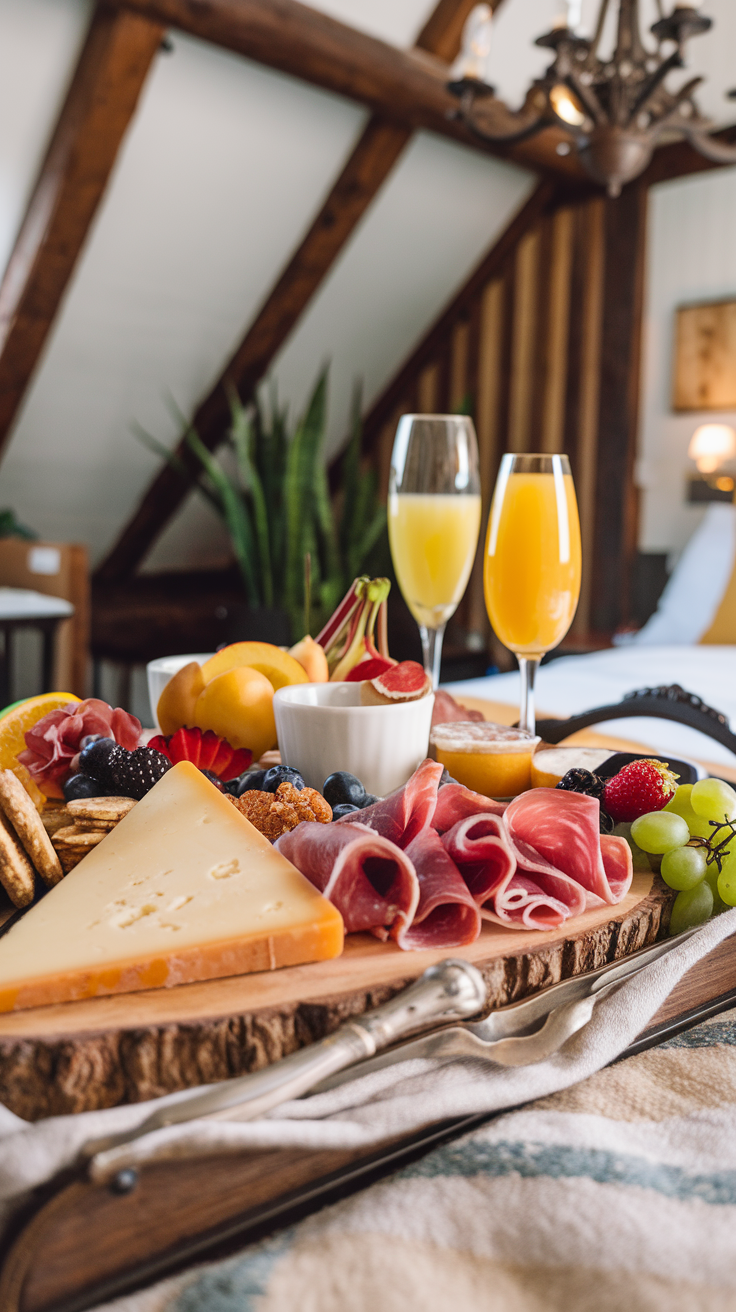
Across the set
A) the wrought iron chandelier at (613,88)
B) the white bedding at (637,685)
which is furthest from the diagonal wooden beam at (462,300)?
the white bedding at (637,685)

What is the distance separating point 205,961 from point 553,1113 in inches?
8.0

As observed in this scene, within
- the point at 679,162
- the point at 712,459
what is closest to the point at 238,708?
the point at 712,459

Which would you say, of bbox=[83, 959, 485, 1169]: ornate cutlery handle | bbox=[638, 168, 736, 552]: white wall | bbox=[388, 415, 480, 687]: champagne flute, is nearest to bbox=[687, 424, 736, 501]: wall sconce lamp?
bbox=[638, 168, 736, 552]: white wall

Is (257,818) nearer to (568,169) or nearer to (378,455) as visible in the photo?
(568,169)

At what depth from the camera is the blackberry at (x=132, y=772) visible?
0.65 metres

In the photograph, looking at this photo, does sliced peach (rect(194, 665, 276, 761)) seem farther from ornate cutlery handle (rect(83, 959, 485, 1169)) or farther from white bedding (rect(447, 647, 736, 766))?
white bedding (rect(447, 647, 736, 766))

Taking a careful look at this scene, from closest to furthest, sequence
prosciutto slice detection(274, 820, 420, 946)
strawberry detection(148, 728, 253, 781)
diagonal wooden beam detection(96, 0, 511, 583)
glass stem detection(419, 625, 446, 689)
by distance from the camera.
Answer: prosciutto slice detection(274, 820, 420, 946)
strawberry detection(148, 728, 253, 781)
glass stem detection(419, 625, 446, 689)
diagonal wooden beam detection(96, 0, 511, 583)

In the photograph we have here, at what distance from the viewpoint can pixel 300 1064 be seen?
0.43 m

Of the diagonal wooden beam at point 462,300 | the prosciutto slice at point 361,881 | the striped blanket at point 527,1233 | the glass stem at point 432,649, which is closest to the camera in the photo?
the striped blanket at point 527,1233

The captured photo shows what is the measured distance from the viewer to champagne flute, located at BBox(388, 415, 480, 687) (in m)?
0.98

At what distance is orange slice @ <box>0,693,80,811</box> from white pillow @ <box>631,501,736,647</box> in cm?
222

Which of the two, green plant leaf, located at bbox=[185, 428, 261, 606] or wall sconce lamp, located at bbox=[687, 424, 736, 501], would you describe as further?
wall sconce lamp, located at bbox=[687, 424, 736, 501]

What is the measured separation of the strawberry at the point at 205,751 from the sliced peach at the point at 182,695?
0.07 metres

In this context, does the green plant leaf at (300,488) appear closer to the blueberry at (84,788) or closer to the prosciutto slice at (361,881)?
the blueberry at (84,788)
